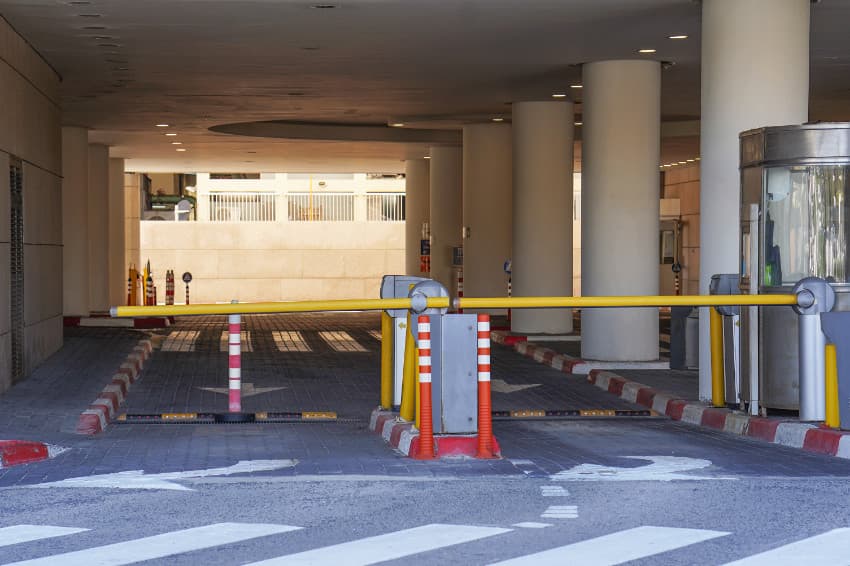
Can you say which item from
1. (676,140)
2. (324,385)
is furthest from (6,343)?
(676,140)

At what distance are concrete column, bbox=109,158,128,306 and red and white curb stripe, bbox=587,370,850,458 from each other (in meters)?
24.7

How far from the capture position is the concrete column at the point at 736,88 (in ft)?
44.4

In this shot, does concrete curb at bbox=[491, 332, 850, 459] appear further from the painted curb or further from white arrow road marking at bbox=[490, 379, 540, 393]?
the painted curb

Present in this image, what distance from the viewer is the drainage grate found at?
1620 centimetres

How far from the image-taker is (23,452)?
10.3m

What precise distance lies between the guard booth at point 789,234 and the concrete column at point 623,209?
644 cm

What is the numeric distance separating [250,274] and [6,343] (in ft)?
99.9

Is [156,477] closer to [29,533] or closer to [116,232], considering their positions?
[29,533]

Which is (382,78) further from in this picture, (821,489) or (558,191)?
(821,489)

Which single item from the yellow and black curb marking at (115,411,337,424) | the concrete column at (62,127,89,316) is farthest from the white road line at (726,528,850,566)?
the concrete column at (62,127,89,316)

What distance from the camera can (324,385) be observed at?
16.5 m

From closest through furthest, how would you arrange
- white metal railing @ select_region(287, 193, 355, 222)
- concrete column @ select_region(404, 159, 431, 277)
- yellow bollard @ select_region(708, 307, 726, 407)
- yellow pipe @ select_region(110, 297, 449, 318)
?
yellow pipe @ select_region(110, 297, 449, 318) < yellow bollard @ select_region(708, 307, 726, 407) < concrete column @ select_region(404, 159, 431, 277) < white metal railing @ select_region(287, 193, 355, 222)

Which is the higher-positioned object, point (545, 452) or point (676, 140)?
point (676, 140)

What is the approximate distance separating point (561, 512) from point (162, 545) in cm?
222
